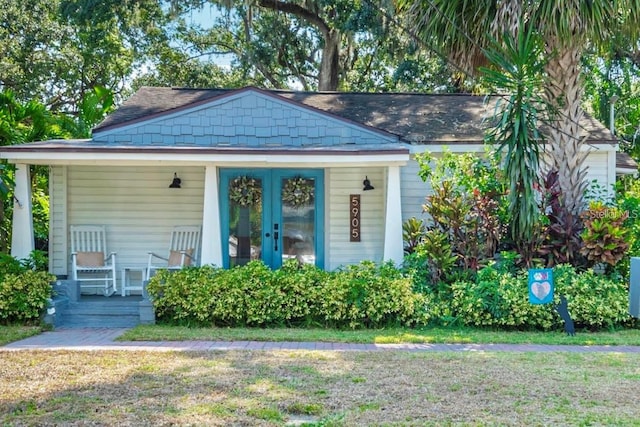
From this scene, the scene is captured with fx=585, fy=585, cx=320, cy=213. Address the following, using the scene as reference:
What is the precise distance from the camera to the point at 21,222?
9.89 m

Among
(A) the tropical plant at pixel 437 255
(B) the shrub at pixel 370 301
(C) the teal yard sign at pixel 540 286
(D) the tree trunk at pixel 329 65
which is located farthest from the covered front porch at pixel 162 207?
(D) the tree trunk at pixel 329 65

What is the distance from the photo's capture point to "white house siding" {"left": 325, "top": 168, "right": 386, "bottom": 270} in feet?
37.9

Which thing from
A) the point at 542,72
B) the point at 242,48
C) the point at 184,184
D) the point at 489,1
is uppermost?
the point at 242,48

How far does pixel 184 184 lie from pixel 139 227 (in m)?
1.23

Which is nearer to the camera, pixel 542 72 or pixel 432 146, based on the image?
pixel 542 72

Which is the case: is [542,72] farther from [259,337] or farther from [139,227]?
[139,227]

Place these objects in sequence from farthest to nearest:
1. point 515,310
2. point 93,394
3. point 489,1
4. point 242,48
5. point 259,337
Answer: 1. point 242,48
2. point 489,1
3. point 515,310
4. point 259,337
5. point 93,394

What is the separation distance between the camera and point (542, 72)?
10.3 metres

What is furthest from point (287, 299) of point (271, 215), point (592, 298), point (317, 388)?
point (592, 298)

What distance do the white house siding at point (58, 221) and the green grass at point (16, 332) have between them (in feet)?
7.83

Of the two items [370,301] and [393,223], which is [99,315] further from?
[393,223]

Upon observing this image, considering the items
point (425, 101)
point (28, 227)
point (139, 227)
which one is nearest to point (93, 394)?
point (28, 227)

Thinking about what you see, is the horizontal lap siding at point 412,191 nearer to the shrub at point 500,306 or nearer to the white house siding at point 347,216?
the white house siding at point 347,216

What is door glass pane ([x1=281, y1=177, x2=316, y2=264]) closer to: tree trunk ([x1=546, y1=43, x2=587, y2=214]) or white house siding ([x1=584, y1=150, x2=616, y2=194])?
tree trunk ([x1=546, y1=43, x2=587, y2=214])
